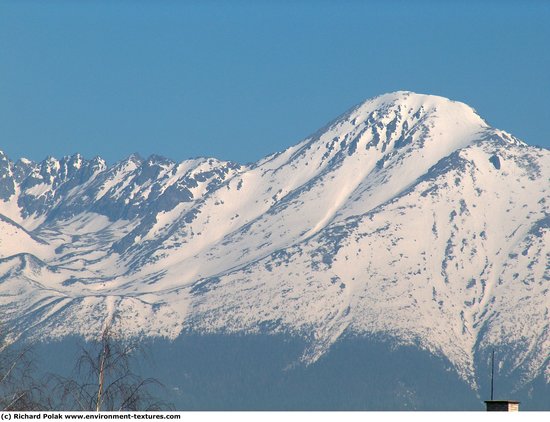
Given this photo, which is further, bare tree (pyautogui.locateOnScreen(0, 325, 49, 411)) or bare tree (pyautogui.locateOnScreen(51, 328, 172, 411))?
bare tree (pyautogui.locateOnScreen(51, 328, 172, 411))

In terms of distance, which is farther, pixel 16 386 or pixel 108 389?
pixel 16 386

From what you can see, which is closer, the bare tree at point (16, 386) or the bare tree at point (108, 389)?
the bare tree at point (16, 386)

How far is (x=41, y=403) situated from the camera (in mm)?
85125

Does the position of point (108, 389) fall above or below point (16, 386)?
above
